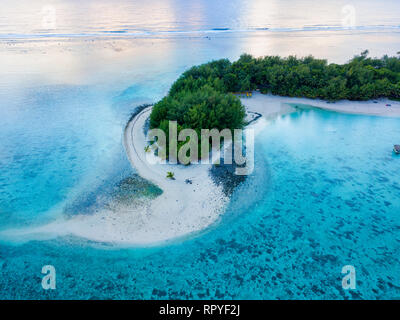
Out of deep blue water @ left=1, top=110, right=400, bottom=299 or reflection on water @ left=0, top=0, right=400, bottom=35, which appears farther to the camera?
reflection on water @ left=0, top=0, right=400, bottom=35

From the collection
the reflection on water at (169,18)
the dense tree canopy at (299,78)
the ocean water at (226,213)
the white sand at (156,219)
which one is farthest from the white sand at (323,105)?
the reflection on water at (169,18)

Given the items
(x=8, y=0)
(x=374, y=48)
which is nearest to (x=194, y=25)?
(x=374, y=48)

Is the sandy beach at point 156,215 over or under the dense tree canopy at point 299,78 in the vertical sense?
under

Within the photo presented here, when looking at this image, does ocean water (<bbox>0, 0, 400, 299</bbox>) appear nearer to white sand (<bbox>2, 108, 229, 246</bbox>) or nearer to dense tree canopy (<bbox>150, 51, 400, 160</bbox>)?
white sand (<bbox>2, 108, 229, 246</bbox>)

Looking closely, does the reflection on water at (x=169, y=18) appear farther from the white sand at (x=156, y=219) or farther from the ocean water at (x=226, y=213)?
the white sand at (x=156, y=219)

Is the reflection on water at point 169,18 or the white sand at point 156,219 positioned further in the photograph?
the reflection on water at point 169,18

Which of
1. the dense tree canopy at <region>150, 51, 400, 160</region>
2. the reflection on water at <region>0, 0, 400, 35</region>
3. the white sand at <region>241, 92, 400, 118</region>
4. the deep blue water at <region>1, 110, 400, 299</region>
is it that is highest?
the reflection on water at <region>0, 0, 400, 35</region>

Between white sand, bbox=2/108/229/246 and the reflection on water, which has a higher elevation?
the reflection on water

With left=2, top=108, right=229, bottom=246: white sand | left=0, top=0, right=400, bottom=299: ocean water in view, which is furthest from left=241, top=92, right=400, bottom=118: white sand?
left=2, top=108, right=229, bottom=246: white sand
